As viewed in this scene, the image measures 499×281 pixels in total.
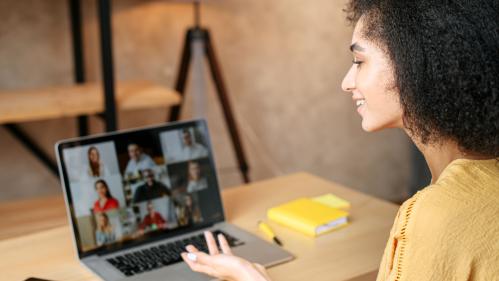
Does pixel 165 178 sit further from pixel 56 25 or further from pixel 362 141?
pixel 362 141

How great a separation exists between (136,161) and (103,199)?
105 millimetres

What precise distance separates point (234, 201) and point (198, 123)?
259mm

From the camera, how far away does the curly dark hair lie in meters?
1.09

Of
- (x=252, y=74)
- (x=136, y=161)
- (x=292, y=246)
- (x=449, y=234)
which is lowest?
(x=292, y=246)

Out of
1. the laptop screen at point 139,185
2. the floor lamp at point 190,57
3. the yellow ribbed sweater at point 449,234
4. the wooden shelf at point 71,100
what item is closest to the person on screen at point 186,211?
the laptop screen at point 139,185

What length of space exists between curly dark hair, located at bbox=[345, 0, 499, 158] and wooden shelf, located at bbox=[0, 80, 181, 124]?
1335 mm

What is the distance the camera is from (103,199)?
1.46 meters

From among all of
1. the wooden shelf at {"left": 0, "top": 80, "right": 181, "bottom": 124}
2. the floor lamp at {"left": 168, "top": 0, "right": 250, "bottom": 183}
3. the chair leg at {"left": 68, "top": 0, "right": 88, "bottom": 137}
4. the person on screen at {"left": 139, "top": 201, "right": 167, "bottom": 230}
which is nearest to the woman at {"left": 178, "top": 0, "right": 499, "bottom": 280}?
the person on screen at {"left": 139, "top": 201, "right": 167, "bottom": 230}

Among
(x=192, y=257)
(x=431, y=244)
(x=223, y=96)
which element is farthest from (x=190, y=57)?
(x=431, y=244)

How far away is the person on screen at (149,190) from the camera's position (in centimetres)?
151

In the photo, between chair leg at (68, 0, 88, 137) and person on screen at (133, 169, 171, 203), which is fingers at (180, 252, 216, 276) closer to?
person on screen at (133, 169, 171, 203)

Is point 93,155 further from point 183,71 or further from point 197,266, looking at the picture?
point 183,71

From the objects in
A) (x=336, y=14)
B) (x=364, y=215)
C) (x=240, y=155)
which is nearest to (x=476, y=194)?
(x=364, y=215)

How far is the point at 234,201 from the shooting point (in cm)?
176
